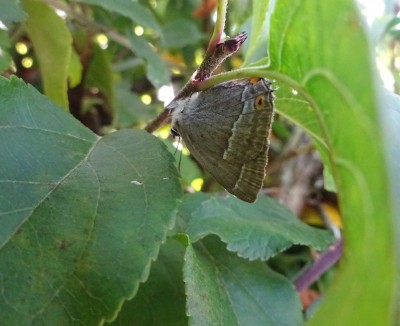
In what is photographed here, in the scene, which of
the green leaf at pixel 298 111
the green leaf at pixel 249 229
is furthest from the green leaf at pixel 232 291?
the green leaf at pixel 298 111

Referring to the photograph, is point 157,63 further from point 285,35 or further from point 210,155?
point 285,35

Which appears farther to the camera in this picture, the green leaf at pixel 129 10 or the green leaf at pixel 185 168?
the green leaf at pixel 185 168

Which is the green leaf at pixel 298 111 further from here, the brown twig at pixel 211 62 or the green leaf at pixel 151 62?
the green leaf at pixel 151 62

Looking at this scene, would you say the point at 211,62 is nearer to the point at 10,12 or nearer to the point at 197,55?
the point at 10,12

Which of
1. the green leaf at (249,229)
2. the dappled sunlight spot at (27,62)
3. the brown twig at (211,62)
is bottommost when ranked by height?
the dappled sunlight spot at (27,62)

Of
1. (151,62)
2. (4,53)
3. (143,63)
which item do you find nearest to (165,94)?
(143,63)

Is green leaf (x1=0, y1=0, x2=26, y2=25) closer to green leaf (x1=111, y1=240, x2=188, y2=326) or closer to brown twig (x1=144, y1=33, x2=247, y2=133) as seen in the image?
brown twig (x1=144, y1=33, x2=247, y2=133)

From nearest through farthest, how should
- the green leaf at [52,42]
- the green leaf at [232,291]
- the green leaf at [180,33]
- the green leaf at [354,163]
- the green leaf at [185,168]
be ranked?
1. the green leaf at [354,163]
2. the green leaf at [232,291]
3. the green leaf at [52,42]
4. the green leaf at [185,168]
5. the green leaf at [180,33]

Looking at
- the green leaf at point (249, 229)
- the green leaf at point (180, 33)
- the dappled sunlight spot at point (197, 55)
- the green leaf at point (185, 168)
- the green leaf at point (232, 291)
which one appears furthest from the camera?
the dappled sunlight spot at point (197, 55)
